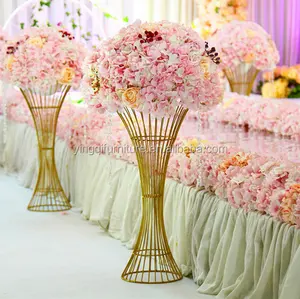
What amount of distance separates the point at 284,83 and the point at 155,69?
568 cm

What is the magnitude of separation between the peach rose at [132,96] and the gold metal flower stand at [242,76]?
4.04m

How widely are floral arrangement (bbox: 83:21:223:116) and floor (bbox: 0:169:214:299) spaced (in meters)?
0.86

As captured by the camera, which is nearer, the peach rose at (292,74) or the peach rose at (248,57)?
the peach rose at (248,57)

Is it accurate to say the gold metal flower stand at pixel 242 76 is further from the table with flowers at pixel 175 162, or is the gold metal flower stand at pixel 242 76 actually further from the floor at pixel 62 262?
the floor at pixel 62 262

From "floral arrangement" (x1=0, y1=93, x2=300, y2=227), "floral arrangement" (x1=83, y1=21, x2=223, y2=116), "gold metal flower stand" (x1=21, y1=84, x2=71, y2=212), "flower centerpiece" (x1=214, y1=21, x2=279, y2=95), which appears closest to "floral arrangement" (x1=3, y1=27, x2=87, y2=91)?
"gold metal flower stand" (x1=21, y1=84, x2=71, y2=212)

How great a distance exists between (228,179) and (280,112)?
2069 millimetres

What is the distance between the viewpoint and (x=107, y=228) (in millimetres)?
5102

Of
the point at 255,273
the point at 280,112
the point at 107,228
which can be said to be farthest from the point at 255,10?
the point at 255,273

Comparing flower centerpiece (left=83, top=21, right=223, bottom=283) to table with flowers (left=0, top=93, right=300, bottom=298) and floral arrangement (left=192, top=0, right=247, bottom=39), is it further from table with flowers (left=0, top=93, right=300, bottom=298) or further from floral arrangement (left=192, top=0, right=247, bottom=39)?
floral arrangement (left=192, top=0, right=247, bottom=39)

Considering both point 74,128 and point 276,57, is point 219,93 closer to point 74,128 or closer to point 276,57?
point 74,128

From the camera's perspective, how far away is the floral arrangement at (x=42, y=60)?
527 cm

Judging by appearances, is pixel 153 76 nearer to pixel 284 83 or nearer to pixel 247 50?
pixel 247 50

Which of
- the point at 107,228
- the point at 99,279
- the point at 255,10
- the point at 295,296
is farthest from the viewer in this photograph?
the point at 255,10

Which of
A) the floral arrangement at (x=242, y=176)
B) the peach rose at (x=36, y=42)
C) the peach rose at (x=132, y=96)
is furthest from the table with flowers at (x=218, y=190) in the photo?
the peach rose at (x=36, y=42)
